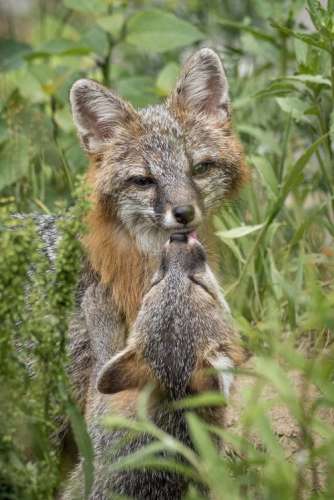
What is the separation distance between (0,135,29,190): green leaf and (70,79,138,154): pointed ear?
152cm

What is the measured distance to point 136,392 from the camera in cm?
524

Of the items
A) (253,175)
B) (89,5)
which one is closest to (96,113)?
(253,175)

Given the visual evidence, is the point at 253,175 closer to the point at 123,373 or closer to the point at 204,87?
the point at 204,87

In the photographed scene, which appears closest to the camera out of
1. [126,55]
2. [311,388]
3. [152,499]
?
[152,499]

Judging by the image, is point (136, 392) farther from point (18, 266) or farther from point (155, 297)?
point (18, 266)

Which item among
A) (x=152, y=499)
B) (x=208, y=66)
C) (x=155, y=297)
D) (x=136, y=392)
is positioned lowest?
(x=152, y=499)

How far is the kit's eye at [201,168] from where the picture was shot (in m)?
6.39

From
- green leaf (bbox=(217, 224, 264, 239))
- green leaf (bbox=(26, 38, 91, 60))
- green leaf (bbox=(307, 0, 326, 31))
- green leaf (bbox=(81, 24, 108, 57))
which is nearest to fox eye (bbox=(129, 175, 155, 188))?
green leaf (bbox=(217, 224, 264, 239))

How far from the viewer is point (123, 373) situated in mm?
5184

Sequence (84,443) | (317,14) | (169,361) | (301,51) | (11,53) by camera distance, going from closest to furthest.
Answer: (84,443) < (169,361) < (317,14) < (301,51) < (11,53)

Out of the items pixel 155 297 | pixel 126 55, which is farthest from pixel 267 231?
pixel 126 55

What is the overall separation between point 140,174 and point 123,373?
5.02 ft

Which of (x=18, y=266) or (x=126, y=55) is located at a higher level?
(x=126, y=55)

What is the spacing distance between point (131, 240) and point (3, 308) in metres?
1.95
